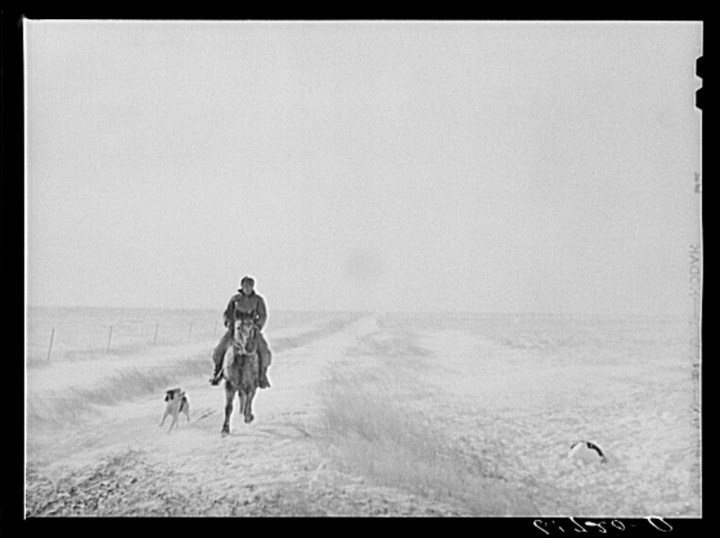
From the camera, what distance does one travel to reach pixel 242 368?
255 centimetres

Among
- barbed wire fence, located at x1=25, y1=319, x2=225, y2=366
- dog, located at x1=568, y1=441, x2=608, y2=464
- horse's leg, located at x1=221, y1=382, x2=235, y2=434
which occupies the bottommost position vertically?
dog, located at x1=568, y1=441, x2=608, y2=464

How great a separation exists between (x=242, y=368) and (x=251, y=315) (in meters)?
0.13

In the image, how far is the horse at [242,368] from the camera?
2.55 meters

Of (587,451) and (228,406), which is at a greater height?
(228,406)

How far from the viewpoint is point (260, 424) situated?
255 cm

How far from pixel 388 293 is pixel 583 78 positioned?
2.27 ft

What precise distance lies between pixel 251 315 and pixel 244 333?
0.05m

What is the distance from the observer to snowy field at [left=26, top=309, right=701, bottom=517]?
2533mm
